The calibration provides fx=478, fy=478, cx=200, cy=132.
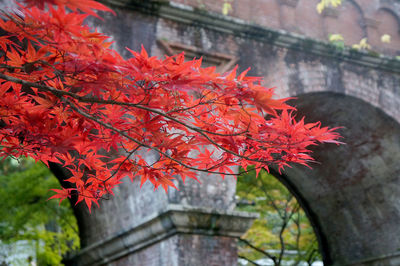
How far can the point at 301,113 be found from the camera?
6551 millimetres

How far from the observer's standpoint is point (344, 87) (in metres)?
6.11

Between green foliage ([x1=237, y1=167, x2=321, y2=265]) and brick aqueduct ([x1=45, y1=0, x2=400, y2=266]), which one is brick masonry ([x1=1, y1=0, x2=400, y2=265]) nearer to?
brick aqueduct ([x1=45, y1=0, x2=400, y2=266])

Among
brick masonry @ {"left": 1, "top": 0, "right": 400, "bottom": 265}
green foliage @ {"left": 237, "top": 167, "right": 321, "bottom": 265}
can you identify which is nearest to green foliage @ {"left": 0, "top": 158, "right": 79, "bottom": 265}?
brick masonry @ {"left": 1, "top": 0, "right": 400, "bottom": 265}

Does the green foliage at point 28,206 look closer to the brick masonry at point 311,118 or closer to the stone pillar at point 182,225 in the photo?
the brick masonry at point 311,118

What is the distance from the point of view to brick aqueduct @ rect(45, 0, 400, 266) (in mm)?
4773

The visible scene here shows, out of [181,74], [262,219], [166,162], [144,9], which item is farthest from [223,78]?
[262,219]

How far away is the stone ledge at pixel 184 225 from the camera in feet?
14.9

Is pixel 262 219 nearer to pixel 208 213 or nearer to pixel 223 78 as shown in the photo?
pixel 208 213

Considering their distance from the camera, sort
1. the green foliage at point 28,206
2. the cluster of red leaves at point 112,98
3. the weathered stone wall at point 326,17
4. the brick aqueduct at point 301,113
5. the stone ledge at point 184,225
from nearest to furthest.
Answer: the cluster of red leaves at point 112,98 → the stone ledge at point 184,225 → the brick aqueduct at point 301,113 → the weathered stone wall at point 326,17 → the green foliage at point 28,206

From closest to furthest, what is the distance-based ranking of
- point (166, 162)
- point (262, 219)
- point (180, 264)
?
point (166, 162) → point (180, 264) → point (262, 219)

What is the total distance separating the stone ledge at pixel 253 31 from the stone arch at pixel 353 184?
57 cm

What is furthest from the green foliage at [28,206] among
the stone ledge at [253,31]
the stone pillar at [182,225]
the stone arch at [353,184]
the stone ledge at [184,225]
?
the stone arch at [353,184]

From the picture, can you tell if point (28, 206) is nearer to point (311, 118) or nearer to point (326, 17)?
point (311, 118)

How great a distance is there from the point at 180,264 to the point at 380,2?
494 centimetres
